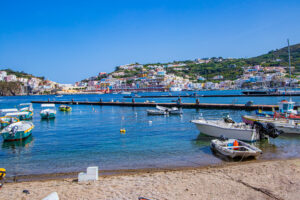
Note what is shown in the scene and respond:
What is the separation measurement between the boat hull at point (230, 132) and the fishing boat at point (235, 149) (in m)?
2.60

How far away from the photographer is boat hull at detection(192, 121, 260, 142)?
15659 millimetres

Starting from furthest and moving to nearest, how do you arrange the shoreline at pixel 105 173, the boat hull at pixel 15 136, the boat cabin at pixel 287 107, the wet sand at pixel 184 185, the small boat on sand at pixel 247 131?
the boat cabin at pixel 287 107
the boat hull at pixel 15 136
the small boat on sand at pixel 247 131
the shoreline at pixel 105 173
the wet sand at pixel 184 185

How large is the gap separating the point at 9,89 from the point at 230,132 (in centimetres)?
19624

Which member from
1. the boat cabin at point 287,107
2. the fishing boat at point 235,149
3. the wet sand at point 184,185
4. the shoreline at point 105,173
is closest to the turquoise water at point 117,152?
the shoreline at point 105,173

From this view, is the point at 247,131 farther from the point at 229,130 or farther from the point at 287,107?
the point at 287,107

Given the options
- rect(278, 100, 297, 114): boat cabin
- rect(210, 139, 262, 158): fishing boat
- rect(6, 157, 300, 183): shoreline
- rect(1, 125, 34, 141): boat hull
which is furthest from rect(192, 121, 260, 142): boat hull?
rect(1, 125, 34, 141): boat hull

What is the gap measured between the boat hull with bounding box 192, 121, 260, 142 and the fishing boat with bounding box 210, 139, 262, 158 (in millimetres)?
2601

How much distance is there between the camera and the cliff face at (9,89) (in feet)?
588

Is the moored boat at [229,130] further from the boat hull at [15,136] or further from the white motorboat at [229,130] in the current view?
the boat hull at [15,136]

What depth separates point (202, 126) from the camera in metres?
18.3

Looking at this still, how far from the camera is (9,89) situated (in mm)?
181875

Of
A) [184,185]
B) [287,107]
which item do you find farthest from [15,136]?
[287,107]

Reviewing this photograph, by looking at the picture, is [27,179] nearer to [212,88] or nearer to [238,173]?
[238,173]

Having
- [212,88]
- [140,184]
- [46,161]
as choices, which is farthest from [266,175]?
[212,88]
